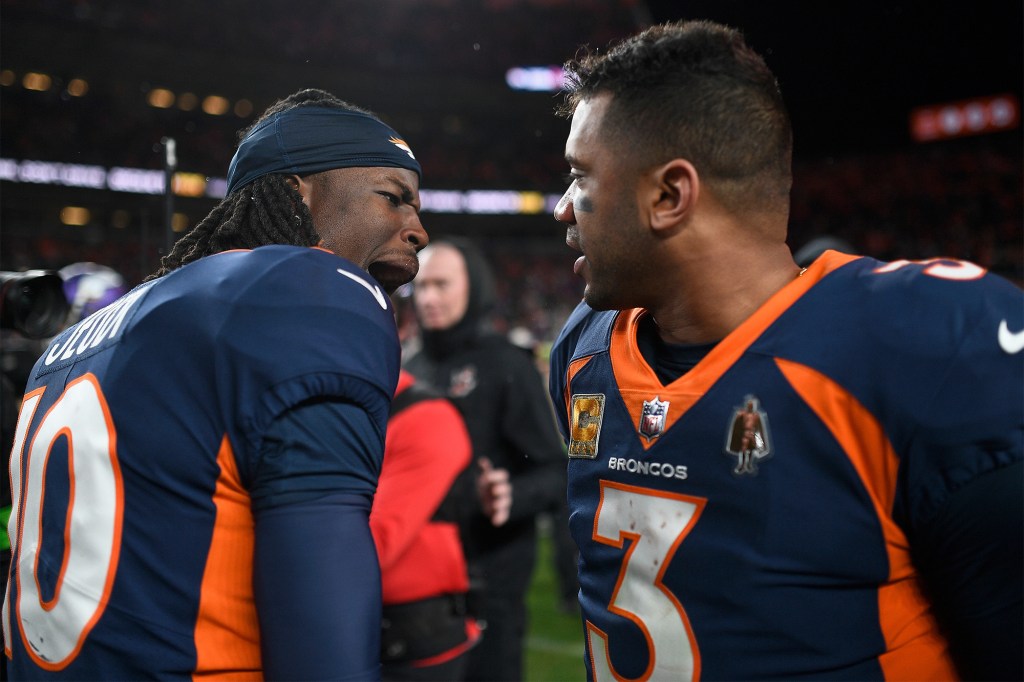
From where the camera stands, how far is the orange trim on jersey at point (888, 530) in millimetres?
1025

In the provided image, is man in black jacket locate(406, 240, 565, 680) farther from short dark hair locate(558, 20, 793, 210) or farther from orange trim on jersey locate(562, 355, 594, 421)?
short dark hair locate(558, 20, 793, 210)

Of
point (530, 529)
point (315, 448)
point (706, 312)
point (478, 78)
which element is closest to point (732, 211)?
point (706, 312)

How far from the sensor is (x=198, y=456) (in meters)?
1.05

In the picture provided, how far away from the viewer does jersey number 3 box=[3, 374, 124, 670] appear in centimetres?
108

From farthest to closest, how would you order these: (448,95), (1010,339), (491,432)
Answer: (448,95), (491,432), (1010,339)

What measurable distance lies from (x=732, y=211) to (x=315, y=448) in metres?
0.68

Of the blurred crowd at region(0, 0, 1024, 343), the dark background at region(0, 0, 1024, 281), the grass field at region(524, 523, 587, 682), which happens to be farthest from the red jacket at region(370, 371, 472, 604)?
the blurred crowd at region(0, 0, 1024, 343)

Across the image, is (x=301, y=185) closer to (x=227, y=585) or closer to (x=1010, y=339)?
(x=227, y=585)

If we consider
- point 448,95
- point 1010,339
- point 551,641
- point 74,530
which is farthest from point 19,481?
point 448,95

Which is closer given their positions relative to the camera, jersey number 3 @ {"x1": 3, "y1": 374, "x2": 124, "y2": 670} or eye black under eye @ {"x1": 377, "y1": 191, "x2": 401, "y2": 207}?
jersey number 3 @ {"x1": 3, "y1": 374, "x2": 124, "y2": 670}

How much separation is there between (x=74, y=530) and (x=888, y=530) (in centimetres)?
106

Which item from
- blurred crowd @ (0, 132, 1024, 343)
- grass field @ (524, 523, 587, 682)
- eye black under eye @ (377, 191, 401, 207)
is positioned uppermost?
blurred crowd @ (0, 132, 1024, 343)

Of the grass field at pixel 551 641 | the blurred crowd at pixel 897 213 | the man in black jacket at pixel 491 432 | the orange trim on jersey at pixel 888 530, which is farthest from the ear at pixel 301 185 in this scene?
the blurred crowd at pixel 897 213

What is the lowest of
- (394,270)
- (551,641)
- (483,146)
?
(551,641)
